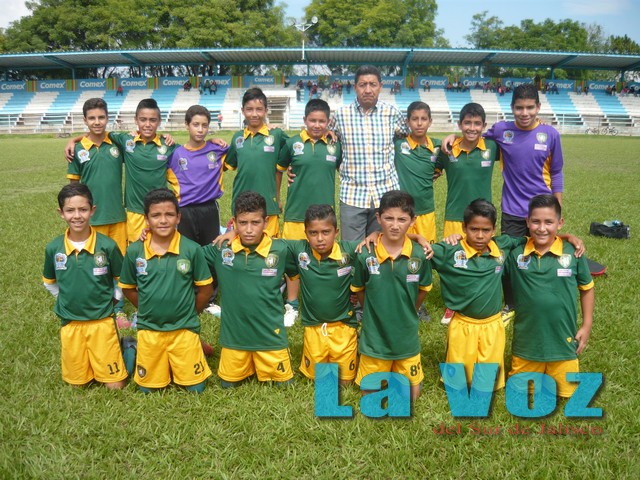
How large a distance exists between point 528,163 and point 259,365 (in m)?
2.90

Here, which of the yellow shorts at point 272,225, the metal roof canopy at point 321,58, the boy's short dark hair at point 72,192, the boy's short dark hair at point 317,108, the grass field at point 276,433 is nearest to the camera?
the grass field at point 276,433

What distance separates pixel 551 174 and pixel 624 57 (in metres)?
41.9

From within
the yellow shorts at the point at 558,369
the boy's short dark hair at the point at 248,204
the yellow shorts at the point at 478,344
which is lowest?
the yellow shorts at the point at 558,369

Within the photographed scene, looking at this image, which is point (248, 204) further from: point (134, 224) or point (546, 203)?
point (134, 224)

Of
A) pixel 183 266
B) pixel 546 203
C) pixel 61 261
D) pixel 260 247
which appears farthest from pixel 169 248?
pixel 546 203

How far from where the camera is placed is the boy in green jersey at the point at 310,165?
4715 mm

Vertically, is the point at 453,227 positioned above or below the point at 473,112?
below

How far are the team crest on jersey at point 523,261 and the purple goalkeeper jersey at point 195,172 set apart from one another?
292 cm

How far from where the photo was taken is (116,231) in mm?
5078

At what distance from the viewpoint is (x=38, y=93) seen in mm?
42219

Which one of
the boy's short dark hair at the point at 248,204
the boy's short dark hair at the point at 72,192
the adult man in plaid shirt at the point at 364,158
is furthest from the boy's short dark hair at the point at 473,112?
the boy's short dark hair at the point at 72,192

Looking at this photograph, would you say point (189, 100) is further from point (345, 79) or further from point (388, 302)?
point (388, 302)

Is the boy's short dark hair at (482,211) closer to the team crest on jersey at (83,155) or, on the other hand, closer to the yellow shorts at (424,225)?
the yellow shorts at (424,225)

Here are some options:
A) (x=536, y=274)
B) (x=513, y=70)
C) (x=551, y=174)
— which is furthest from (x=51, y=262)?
(x=513, y=70)
